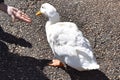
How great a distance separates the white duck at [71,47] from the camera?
4.20m

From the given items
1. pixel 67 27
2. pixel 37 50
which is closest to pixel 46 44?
pixel 37 50

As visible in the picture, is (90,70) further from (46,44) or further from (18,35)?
(18,35)

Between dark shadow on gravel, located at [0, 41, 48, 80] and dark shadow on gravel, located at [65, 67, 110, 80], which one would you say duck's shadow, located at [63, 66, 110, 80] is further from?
dark shadow on gravel, located at [0, 41, 48, 80]

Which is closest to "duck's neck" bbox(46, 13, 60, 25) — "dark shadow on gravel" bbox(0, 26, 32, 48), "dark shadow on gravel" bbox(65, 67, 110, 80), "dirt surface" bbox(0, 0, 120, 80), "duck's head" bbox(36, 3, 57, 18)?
"duck's head" bbox(36, 3, 57, 18)

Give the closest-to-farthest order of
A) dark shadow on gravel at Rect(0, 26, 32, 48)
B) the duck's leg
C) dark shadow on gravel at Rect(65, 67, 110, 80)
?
dark shadow on gravel at Rect(65, 67, 110, 80) → the duck's leg → dark shadow on gravel at Rect(0, 26, 32, 48)

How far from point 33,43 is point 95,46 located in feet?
2.56

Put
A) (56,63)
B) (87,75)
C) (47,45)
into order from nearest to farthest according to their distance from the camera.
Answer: (87,75) → (56,63) → (47,45)

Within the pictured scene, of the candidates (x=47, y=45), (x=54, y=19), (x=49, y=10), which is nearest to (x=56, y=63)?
(x=47, y=45)

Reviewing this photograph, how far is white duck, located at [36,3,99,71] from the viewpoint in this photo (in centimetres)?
420

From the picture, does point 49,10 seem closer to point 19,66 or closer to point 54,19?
point 54,19

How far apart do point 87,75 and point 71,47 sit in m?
0.43

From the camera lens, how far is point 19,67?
14.9 ft

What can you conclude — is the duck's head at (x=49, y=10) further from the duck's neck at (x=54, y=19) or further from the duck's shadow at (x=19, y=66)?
the duck's shadow at (x=19, y=66)

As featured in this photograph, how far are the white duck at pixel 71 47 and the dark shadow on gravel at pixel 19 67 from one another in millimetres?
271
